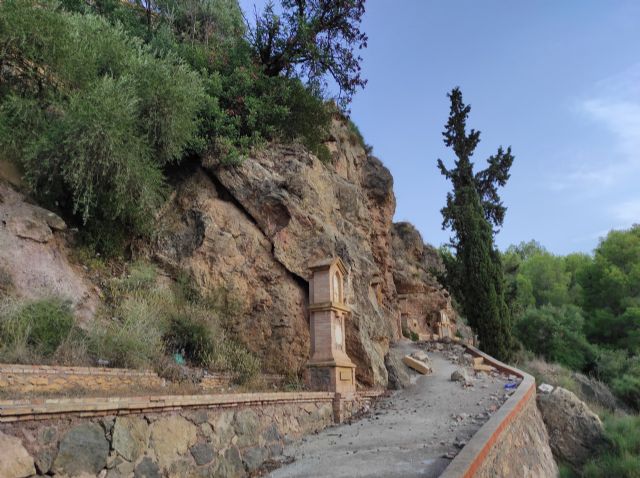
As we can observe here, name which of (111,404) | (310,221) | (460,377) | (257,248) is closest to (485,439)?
(111,404)

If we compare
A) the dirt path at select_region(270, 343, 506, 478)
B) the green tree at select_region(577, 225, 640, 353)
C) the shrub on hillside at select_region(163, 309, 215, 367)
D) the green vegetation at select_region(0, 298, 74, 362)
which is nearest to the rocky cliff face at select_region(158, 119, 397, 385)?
the shrub on hillside at select_region(163, 309, 215, 367)

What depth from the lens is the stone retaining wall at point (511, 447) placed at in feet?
16.9

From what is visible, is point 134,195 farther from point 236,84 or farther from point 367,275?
point 367,275

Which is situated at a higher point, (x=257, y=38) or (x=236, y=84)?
(x=257, y=38)

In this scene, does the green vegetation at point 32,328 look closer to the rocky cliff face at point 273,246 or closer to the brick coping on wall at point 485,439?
the rocky cliff face at point 273,246

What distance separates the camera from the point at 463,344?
736 inches

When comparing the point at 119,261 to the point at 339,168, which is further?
the point at 339,168

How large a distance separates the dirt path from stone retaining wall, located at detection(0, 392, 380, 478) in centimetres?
59

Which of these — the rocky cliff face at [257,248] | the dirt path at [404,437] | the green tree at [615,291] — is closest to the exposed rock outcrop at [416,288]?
the green tree at [615,291]

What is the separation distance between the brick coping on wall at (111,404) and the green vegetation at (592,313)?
17066 mm

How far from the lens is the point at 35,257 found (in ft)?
25.8

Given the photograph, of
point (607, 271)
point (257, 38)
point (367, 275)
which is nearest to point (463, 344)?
point (367, 275)

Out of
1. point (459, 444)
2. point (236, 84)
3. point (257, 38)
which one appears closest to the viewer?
point (459, 444)

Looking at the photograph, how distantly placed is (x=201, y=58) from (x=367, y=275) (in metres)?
8.02
